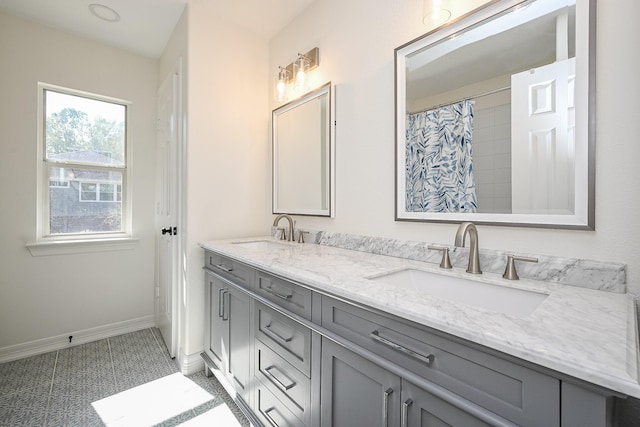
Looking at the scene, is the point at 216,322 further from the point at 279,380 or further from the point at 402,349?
the point at 402,349

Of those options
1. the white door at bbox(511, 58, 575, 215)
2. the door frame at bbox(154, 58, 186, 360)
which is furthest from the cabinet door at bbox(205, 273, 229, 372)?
the white door at bbox(511, 58, 575, 215)

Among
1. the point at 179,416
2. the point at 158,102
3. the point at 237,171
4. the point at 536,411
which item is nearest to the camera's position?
the point at 536,411

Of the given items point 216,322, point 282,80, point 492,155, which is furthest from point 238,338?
point 282,80

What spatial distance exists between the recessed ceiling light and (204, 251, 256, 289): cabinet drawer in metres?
1.88

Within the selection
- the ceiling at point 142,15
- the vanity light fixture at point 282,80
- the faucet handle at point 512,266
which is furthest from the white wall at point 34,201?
the faucet handle at point 512,266

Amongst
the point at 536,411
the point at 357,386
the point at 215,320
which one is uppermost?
the point at 536,411

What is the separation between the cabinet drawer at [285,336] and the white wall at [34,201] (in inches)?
77.0

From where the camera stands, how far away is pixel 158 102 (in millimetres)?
2730

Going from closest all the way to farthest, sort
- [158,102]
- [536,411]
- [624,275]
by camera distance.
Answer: [536,411]
[624,275]
[158,102]

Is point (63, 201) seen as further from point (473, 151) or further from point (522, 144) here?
point (522, 144)

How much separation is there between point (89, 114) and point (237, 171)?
4.89 feet

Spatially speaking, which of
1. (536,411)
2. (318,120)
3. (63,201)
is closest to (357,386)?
(536,411)

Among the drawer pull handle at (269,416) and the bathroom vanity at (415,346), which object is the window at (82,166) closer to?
the bathroom vanity at (415,346)

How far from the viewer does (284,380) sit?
1.23 m
